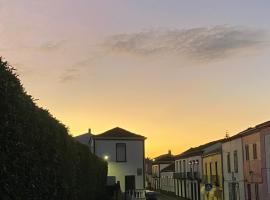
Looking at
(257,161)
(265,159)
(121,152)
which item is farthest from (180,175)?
(265,159)

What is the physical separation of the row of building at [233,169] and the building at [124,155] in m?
7.86

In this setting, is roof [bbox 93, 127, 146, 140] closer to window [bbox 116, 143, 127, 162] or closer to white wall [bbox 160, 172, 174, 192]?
window [bbox 116, 143, 127, 162]

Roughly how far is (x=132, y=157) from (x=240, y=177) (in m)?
17.3

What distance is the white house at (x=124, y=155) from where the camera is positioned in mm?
65938

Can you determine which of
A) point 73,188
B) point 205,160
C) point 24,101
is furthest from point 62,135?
point 205,160

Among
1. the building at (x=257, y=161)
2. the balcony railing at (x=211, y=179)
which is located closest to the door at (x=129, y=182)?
the balcony railing at (x=211, y=179)

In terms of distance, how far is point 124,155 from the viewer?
66625 millimetres

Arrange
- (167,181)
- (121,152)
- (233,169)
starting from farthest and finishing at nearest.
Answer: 1. (167,181)
2. (121,152)
3. (233,169)

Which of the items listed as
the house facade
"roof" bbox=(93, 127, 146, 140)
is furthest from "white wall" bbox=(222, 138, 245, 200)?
"roof" bbox=(93, 127, 146, 140)

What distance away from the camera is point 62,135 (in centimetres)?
1393

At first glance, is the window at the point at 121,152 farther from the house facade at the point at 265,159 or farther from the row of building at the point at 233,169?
the house facade at the point at 265,159

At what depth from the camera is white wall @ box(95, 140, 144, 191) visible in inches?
2598

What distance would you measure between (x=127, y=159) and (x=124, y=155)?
607 mm

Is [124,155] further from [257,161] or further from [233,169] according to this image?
[257,161]
